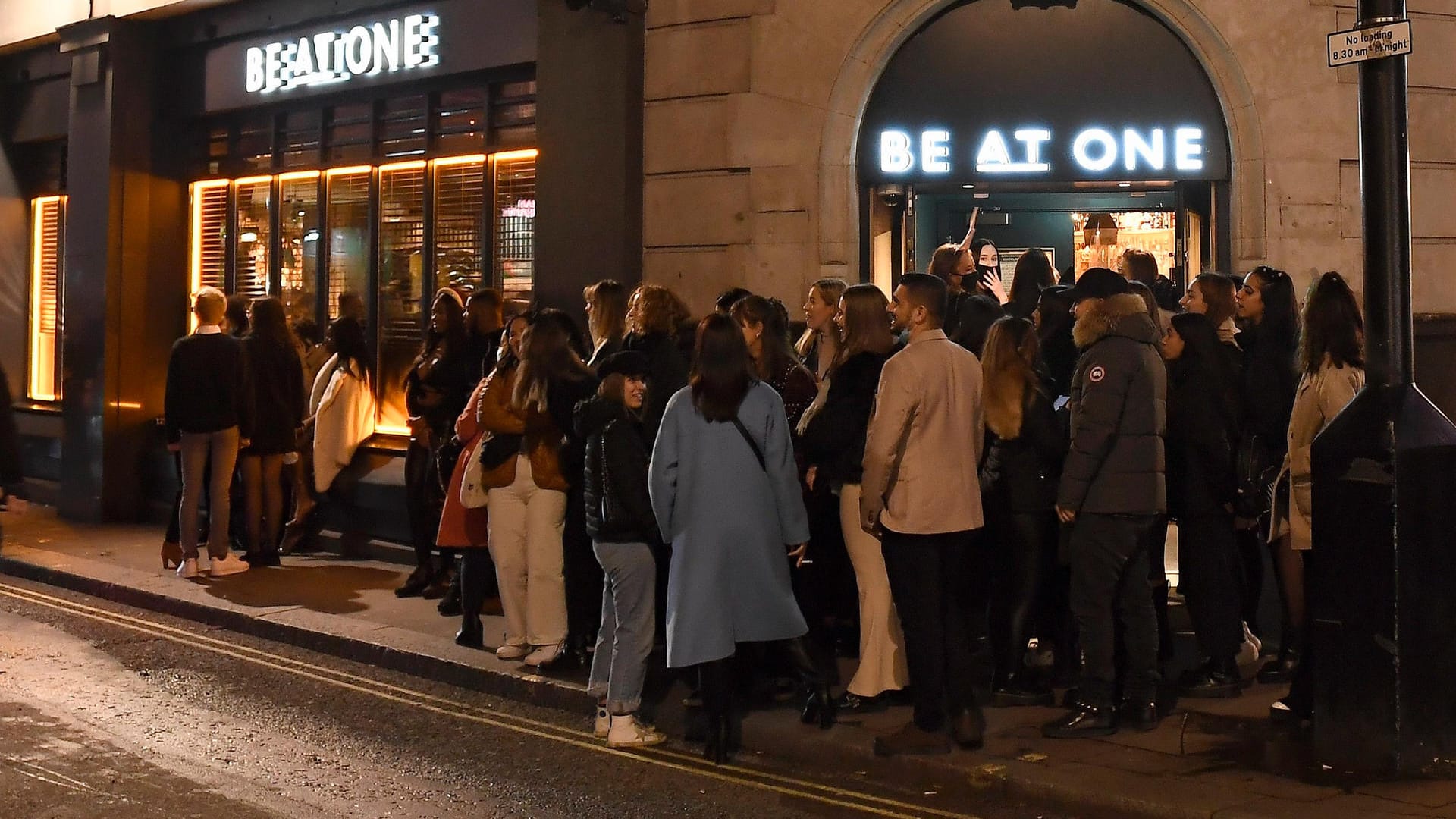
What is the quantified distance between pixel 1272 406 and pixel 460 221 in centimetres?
758

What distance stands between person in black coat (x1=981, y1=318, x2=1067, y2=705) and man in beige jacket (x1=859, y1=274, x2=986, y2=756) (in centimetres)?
48

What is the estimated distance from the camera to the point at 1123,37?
10562mm

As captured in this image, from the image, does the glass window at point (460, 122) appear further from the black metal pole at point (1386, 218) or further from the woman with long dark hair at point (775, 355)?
the black metal pole at point (1386, 218)

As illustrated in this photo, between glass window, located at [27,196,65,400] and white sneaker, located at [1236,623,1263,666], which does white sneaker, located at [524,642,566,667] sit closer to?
white sneaker, located at [1236,623,1263,666]

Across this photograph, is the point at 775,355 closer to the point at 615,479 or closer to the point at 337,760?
the point at 615,479

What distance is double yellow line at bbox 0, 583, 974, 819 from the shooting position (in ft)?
20.7

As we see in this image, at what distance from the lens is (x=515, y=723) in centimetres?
769

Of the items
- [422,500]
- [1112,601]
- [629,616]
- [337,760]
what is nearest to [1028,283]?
[1112,601]

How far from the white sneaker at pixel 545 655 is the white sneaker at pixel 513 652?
5.2 inches

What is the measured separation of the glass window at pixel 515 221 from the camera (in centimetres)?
1270

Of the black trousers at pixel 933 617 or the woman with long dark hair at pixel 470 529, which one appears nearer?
the black trousers at pixel 933 617

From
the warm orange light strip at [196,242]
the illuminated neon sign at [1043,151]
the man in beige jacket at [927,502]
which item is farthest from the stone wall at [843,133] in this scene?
the warm orange light strip at [196,242]

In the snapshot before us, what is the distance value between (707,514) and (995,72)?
5239 mm

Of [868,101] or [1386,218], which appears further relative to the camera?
[868,101]
